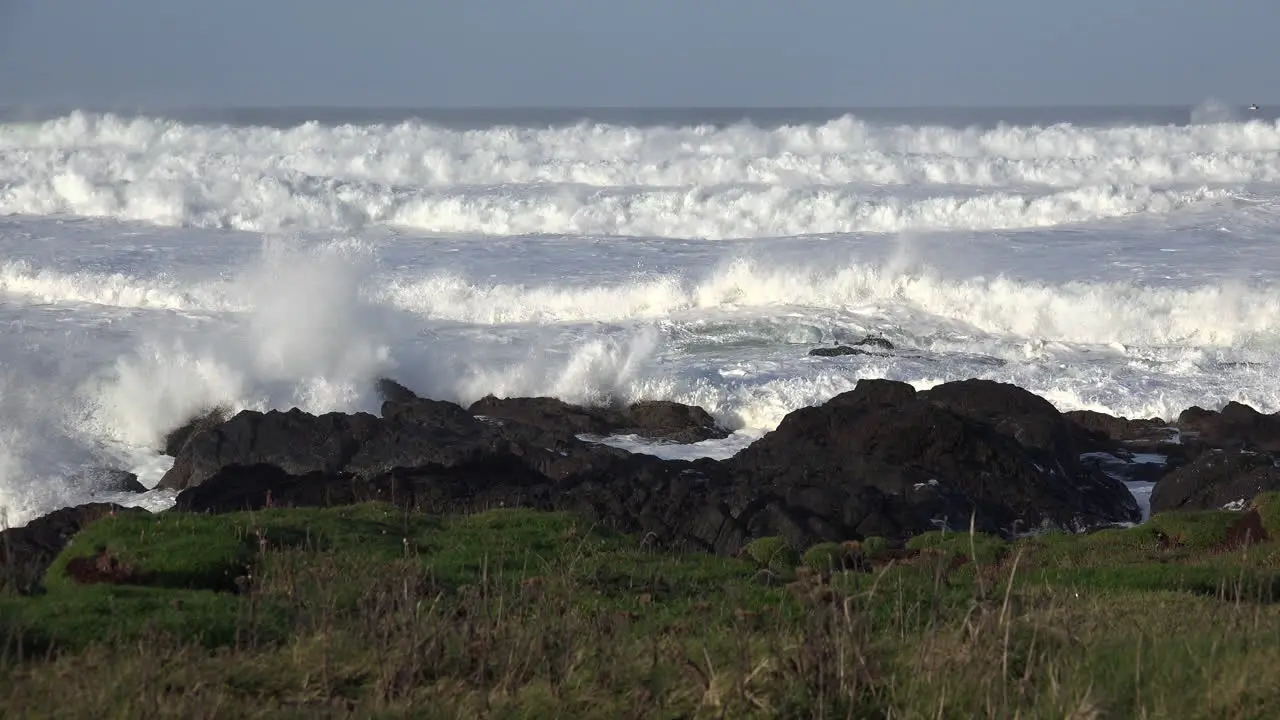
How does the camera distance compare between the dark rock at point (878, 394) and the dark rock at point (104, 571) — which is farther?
the dark rock at point (878, 394)

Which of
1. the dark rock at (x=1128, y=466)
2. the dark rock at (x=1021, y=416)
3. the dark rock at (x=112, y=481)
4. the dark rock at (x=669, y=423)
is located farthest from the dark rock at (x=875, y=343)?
the dark rock at (x=112, y=481)

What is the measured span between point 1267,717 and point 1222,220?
4660 cm

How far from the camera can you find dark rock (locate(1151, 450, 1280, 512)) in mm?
17922

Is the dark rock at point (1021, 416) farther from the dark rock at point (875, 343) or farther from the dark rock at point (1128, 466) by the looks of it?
the dark rock at point (875, 343)

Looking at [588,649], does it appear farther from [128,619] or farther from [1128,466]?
[1128,466]

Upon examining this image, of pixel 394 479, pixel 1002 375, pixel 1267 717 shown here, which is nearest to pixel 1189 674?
pixel 1267 717

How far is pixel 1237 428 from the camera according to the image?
22078 mm

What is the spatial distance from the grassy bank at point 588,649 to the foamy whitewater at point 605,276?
6216 millimetres

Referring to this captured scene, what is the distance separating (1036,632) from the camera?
277 inches

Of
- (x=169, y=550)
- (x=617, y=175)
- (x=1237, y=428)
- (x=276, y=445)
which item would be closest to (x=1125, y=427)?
(x=1237, y=428)

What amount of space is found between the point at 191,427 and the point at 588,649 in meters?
17.5

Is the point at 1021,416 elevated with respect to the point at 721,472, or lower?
elevated

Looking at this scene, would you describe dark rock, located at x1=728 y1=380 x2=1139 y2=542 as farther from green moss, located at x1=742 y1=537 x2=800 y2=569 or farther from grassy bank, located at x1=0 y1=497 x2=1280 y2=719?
grassy bank, located at x1=0 y1=497 x2=1280 y2=719

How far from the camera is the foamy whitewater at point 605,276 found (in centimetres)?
2512
